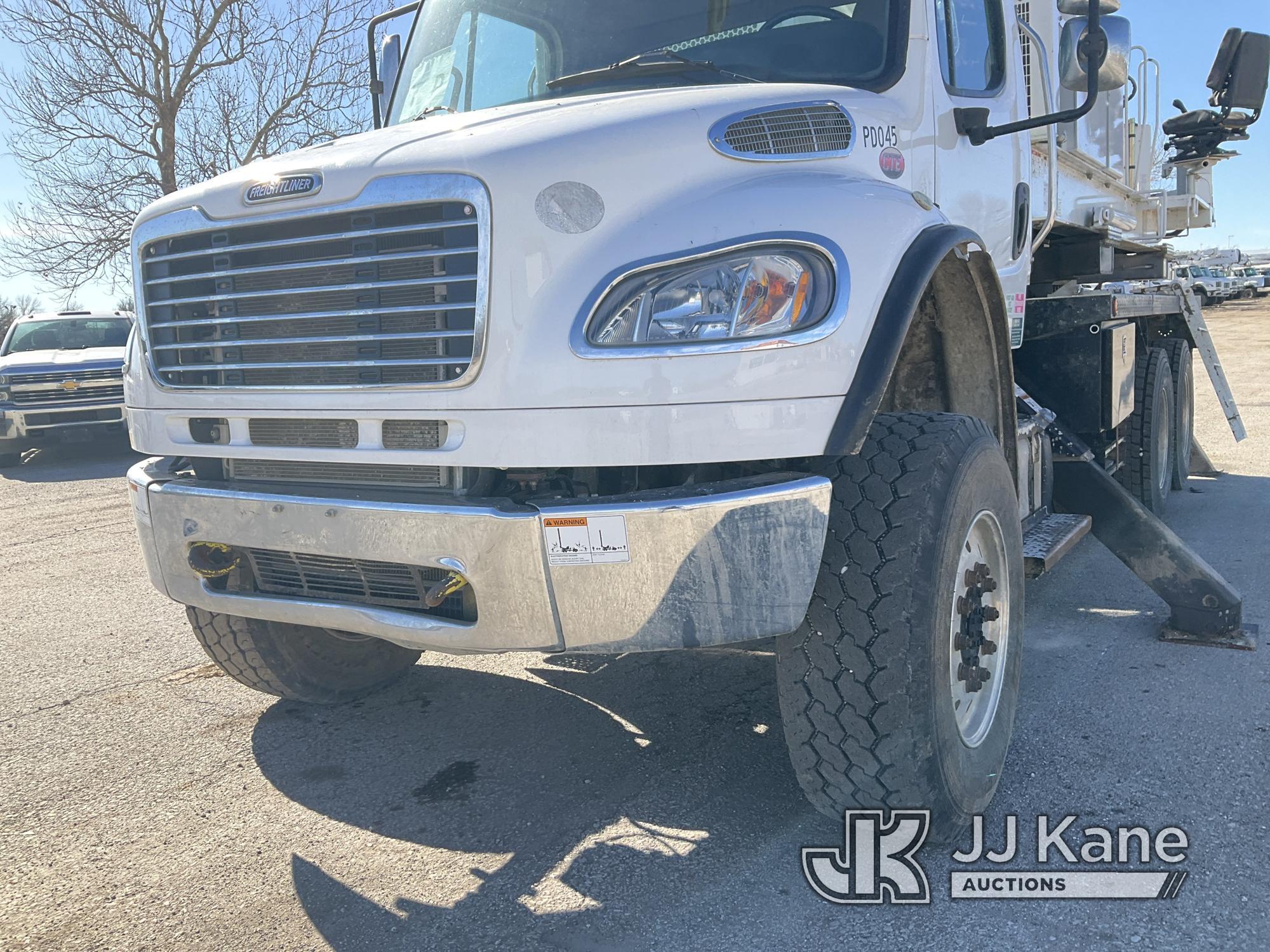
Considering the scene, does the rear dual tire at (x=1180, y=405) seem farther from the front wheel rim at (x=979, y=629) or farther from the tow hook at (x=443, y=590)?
the tow hook at (x=443, y=590)

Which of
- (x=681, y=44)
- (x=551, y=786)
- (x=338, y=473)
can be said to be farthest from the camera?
(x=681, y=44)

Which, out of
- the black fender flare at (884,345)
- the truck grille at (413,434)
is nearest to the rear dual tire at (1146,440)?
the black fender flare at (884,345)

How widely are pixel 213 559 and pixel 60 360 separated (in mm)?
11817

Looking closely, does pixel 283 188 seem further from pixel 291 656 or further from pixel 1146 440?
pixel 1146 440

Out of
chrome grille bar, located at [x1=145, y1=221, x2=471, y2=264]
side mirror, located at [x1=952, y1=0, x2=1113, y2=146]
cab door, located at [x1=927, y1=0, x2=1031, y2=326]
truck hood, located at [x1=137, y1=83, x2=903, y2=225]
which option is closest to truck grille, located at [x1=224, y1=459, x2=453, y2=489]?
chrome grille bar, located at [x1=145, y1=221, x2=471, y2=264]

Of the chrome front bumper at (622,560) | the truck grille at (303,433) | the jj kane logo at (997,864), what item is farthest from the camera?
the truck grille at (303,433)

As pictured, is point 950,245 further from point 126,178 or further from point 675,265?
point 126,178

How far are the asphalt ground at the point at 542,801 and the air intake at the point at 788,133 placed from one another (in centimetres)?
190

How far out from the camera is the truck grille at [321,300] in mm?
2637

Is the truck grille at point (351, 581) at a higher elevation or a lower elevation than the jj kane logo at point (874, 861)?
higher

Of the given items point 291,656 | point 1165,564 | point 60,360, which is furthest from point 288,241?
point 60,360

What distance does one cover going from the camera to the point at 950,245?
117 inches

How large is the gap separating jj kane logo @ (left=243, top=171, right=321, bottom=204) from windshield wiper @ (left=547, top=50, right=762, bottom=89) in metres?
1.08

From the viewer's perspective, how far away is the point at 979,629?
10.2 feet
